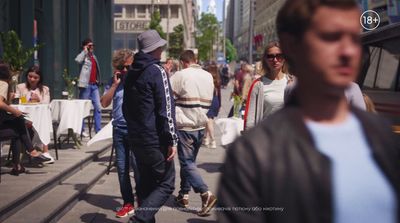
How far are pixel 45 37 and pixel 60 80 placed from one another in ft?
4.03

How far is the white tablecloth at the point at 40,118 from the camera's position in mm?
8352

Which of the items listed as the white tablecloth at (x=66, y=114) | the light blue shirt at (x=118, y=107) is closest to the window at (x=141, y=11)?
the white tablecloth at (x=66, y=114)

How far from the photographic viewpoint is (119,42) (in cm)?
7156

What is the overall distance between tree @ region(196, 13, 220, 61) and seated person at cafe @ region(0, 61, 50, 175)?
8855 centimetres

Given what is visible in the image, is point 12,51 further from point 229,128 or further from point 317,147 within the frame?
point 317,147

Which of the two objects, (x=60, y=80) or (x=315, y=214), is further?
A: (x=60, y=80)

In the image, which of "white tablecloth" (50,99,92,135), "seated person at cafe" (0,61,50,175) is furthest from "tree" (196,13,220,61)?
"seated person at cafe" (0,61,50,175)

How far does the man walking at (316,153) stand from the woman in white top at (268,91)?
10.4 ft

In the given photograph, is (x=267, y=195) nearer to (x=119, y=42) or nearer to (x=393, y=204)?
(x=393, y=204)

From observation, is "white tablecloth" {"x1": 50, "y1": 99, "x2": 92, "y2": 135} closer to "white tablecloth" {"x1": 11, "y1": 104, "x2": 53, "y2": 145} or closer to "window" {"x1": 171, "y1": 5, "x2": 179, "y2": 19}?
"white tablecloth" {"x1": 11, "y1": 104, "x2": 53, "y2": 145}

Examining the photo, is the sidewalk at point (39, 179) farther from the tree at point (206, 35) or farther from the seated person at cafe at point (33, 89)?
the tree at point (206, 35)

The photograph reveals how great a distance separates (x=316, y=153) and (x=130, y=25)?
7338 cm

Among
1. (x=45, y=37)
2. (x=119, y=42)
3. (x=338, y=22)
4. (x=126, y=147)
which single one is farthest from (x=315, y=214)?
(x=119, y=42)

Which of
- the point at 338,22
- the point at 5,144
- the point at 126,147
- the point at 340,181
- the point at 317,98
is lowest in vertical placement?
the point at 5,144
